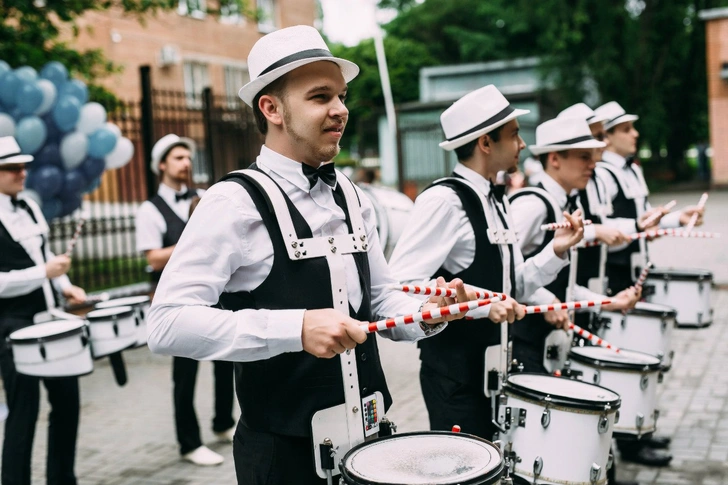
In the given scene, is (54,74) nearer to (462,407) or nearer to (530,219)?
(530,219)

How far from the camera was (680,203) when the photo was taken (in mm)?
24125

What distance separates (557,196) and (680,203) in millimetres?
20957

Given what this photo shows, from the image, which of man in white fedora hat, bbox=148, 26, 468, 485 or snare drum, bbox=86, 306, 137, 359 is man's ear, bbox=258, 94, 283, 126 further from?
snare drum, bbox=86, 306, 137, 359

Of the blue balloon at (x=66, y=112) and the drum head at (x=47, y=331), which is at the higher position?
the blue balloon at (x=66, y=112)

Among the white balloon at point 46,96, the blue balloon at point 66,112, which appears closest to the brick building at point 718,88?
the blue balloon at point 66,112

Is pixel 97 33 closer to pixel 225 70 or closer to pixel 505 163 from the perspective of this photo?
pixel 225 70

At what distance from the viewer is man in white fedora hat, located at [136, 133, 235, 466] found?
5.74 m

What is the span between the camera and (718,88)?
29.5 meters

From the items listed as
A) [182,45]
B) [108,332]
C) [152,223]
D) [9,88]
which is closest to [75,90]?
[9,88]

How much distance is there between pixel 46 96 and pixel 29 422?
4.41 metres

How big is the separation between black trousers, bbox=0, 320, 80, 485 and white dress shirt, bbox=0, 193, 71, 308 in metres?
0.24

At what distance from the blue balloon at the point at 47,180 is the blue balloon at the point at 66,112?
17.9 inches

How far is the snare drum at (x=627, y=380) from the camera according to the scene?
4.36 m

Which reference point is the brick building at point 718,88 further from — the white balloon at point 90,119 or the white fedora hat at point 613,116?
the white balloon at point 90,119
